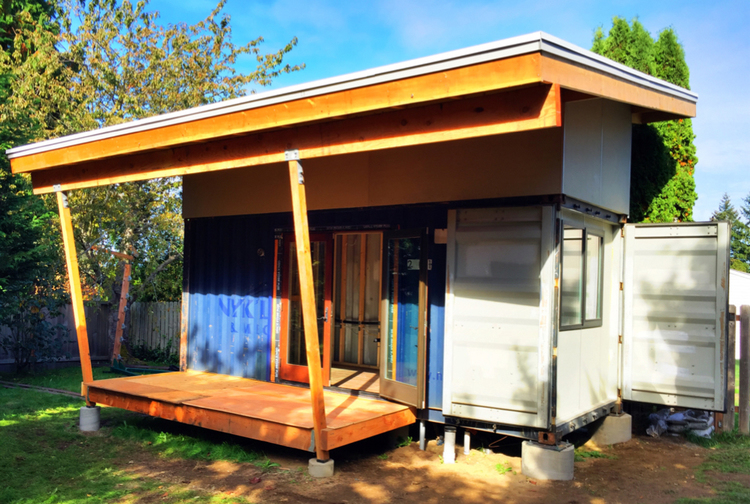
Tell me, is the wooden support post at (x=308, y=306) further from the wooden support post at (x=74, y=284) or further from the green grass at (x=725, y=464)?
the wooden support post at (x=74, y=284)

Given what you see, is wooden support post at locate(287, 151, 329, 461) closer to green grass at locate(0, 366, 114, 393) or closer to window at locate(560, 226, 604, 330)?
window at locate(560, 226, 604, 330)

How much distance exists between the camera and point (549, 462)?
5266 mm

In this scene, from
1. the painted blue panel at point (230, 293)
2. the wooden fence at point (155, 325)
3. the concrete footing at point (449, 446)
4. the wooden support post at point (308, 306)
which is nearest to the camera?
the wooden support post at point (308, 306)

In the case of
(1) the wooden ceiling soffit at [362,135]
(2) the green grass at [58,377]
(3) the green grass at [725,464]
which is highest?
(1) the wooden ceiling soffit at [362,135]

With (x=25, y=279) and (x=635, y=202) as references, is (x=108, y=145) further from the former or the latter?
(x=635, y=202)

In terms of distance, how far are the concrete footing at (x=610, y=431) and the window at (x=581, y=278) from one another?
1.15 m

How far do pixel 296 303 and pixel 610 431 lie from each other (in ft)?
12.5

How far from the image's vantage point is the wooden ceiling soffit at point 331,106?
12.4 ft

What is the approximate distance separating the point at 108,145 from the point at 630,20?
21.1 ft

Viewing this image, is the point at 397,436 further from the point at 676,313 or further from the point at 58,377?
the point at 58,377

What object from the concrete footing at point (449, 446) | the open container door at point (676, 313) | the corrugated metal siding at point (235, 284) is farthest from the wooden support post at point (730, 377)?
the corrugated metal siding at point (235, 284)

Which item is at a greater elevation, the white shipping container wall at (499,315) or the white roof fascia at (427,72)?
the white roof fascia at (427,72)

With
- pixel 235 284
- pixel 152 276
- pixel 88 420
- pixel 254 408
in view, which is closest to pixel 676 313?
pixel 254 408

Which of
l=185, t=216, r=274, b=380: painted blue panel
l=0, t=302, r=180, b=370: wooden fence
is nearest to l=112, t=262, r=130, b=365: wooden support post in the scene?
l=0, t=302, r=180, b=370: wooden fence
